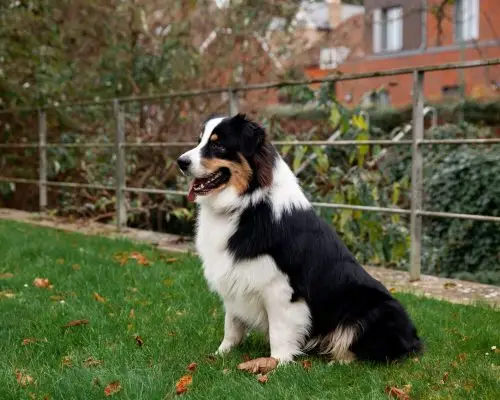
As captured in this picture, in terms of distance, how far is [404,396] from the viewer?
303 cm

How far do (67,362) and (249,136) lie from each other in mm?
1573

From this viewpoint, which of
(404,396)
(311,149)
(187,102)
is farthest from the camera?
(187,102)

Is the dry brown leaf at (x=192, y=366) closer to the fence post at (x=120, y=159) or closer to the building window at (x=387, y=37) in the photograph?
the fence post at (x=120, y=159)

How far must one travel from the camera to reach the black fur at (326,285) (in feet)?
11.8

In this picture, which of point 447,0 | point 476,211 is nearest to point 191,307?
point 476,211

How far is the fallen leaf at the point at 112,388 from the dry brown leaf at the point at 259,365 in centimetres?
68

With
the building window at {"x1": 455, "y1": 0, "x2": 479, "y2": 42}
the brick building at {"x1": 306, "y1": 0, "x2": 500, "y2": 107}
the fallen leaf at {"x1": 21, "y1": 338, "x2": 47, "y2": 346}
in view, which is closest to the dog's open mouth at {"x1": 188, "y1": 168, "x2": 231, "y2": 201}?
the fallen leaf at {"x1": 21, "y1": 338, "x2": 47, "y2": 346}

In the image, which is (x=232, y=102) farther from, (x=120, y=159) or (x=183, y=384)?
(x=183, y=384)

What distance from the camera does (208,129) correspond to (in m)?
3.79

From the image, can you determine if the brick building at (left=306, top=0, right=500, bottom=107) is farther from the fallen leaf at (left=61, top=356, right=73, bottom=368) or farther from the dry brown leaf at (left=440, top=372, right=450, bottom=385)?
the fallen leaf at (left=61, top=356, right=73, bottom=368)

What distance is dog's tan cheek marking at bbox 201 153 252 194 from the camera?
370cm

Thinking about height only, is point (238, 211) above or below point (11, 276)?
above

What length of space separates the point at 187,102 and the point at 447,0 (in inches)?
197

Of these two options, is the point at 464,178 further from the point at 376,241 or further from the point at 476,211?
the point at 376,241
